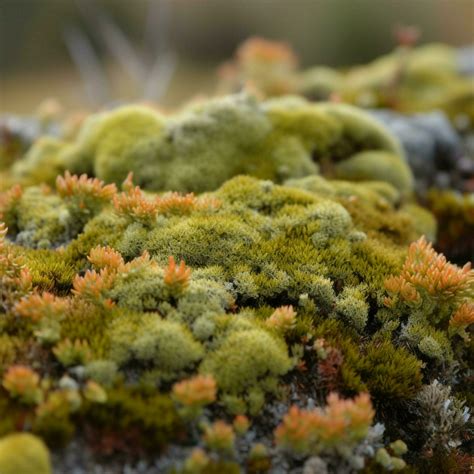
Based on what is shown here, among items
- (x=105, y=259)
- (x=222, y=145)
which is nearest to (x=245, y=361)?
(x=105, y=259)

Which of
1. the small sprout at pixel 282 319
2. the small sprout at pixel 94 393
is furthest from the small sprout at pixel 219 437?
the small sprout at pixel 282 319

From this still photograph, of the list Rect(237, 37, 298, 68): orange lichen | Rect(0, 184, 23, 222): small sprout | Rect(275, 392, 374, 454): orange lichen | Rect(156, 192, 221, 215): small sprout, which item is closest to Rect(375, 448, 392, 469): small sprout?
Rect(275, 392, 374, 454): orange lichen

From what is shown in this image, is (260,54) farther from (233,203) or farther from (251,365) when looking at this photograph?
(251,365)

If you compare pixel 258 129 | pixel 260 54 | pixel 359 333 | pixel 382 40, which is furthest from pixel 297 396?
pixel 382 40

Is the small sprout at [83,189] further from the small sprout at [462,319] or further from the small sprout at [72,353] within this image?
the small sprout at [462,319]

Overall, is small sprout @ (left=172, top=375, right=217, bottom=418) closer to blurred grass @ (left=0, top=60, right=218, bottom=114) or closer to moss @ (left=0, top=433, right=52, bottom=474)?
moss @ (left=0, top=433, right=52, bottom=474)

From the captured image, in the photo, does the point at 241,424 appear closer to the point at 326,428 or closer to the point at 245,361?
the point at 245,361
